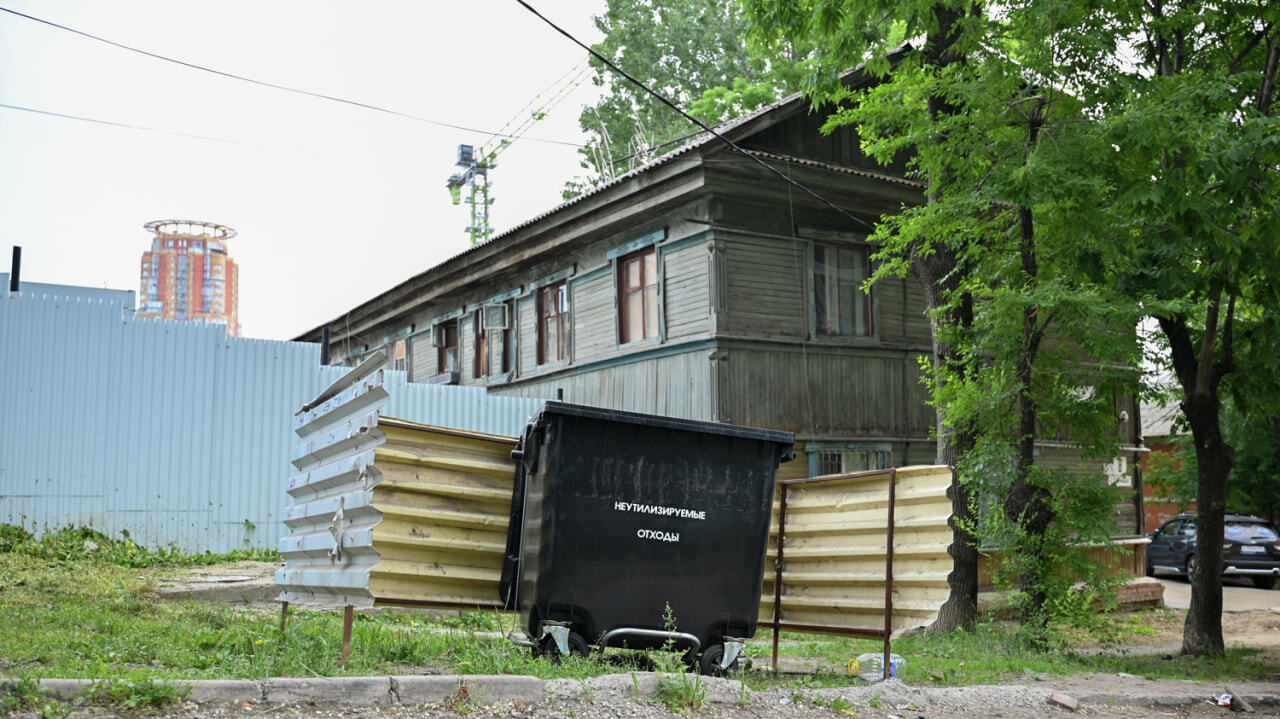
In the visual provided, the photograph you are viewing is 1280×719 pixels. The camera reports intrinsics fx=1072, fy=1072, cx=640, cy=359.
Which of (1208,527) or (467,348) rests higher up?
(467,348)

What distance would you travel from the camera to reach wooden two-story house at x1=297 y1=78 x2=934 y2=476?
14.9 metres

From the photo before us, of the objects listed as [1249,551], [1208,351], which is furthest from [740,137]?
[1249,551]

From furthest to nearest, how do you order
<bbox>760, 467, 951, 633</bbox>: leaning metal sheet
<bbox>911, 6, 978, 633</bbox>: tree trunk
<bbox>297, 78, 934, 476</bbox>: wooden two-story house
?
<bbox>297, 78, 934, 476</bbox>: wooden two-story house
<bbox>911, 6, 978, 633</bbox>: tree trunk
<bbox>760, 467, 951, 633</bbox>: leaning metal sheet

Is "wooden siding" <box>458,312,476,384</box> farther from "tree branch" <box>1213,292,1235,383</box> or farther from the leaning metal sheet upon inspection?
the leaning metal sheet

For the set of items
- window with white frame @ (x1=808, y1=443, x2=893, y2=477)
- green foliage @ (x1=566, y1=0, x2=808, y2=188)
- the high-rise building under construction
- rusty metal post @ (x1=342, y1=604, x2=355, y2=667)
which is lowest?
rusty metal post @ (x1=342, y1=604, x2=355, y2=667)

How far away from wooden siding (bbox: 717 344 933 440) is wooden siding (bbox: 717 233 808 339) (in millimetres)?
309

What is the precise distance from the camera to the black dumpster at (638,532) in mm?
6340

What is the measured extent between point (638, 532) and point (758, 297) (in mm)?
9132

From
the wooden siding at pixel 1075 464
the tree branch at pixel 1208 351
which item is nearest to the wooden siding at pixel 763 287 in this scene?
the wooden siding at pixel 1075 464

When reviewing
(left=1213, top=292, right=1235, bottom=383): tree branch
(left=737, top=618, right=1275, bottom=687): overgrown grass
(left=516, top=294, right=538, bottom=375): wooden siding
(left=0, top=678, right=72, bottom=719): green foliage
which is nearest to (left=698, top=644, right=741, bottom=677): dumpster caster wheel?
(left=737, top=618, right=1275, bottom=687): overgrown grass

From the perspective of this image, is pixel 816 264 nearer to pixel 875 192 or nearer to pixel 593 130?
pixel 875 192

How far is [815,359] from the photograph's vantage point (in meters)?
15.7

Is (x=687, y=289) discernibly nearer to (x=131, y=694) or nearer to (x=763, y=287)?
(x=763, y=287)

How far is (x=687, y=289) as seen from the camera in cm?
1547
